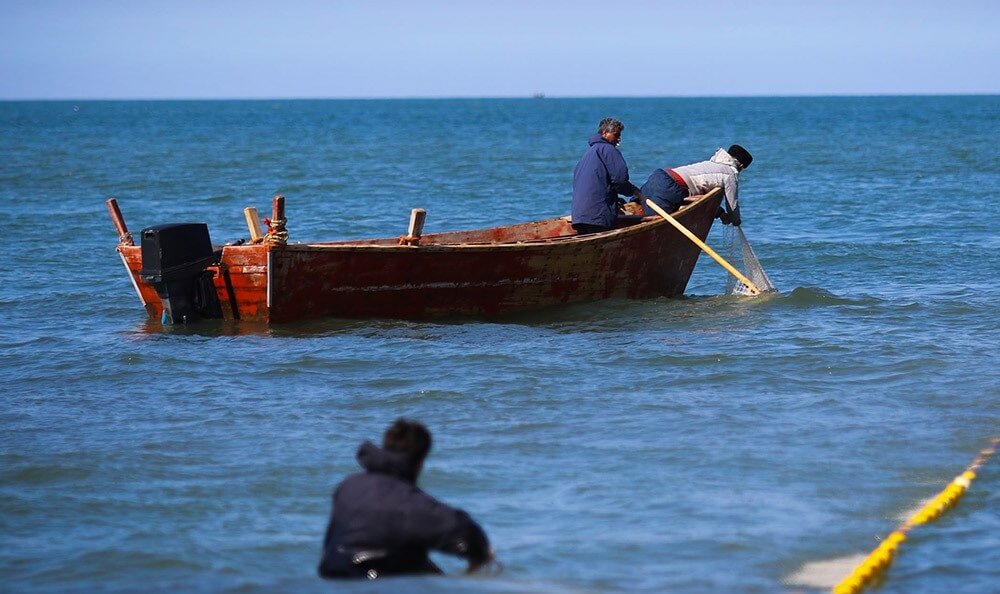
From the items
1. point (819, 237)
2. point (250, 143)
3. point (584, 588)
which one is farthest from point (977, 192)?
point (250, 143)

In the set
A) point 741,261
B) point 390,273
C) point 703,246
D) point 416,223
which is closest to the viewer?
point 416,223

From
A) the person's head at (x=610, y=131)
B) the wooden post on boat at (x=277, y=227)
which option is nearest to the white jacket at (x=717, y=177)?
the person's head at (x=610, y=131)

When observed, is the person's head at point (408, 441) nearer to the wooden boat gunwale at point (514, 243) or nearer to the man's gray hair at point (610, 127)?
the wooden boat gunwale at point (514, 243)

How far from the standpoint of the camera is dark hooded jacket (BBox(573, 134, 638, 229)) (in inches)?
478

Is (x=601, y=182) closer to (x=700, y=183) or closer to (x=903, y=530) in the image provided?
(x=700, y=183)

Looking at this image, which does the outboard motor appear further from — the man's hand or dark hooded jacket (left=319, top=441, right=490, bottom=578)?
dark hooded jacket (left=319, top=441, right=490, bottom=578)

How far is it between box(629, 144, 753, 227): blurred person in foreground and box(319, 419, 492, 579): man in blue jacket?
27.8 feet

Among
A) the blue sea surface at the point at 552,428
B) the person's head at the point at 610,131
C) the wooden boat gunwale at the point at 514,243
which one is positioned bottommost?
the blue sea surface at the point at 552,428

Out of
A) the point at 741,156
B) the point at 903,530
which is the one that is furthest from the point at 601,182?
the point at 903,530

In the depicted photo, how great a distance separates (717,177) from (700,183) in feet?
0.61

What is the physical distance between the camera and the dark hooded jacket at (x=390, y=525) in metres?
4.63

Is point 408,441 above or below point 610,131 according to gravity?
below

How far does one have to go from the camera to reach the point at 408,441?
15.3 feet

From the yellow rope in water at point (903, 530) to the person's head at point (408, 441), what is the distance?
207 centimetres
